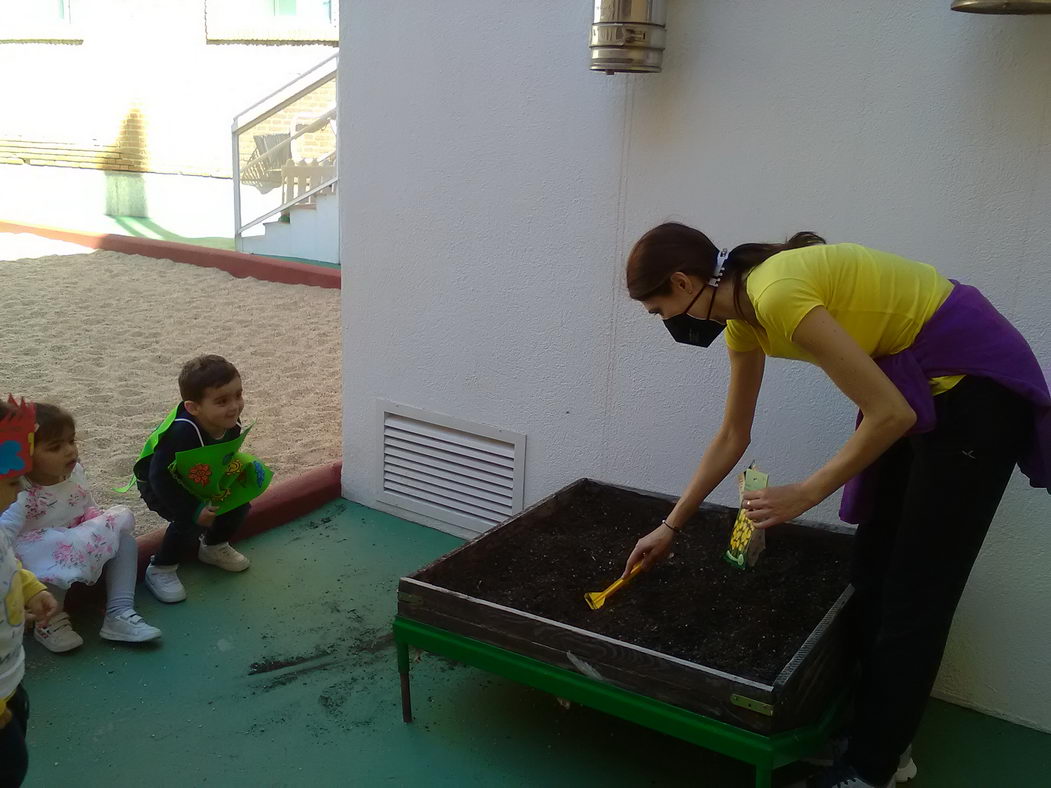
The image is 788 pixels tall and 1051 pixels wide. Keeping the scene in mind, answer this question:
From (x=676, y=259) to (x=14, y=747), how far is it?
5.46 ft

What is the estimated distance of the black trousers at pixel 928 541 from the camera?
210cm

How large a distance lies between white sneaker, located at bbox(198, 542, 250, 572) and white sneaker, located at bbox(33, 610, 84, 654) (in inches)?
24.6

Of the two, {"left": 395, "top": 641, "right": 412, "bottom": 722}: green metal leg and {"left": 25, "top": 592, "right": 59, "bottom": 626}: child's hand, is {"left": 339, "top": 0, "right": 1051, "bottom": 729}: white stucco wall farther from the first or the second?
{"left": 25, "top": 592, "right": 59, "bottom": 626}: child's hand

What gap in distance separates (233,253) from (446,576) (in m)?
7.10

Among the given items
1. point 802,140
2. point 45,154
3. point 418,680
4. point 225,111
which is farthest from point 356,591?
point 45,154

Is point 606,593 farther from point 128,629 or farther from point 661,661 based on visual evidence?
point 128,629

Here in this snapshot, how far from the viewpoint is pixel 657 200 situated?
3158 millimetres

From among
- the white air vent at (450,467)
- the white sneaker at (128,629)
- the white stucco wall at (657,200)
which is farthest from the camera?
the white air vent at (450,467)

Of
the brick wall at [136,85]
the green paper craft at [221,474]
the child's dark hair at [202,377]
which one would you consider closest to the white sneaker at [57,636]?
the green paper craft at [221,474]

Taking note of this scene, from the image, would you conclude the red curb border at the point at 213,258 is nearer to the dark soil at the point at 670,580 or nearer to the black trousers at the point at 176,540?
the black trousers at the point at 176,540

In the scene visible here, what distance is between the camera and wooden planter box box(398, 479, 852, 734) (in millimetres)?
2139

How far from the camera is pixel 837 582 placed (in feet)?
9.13

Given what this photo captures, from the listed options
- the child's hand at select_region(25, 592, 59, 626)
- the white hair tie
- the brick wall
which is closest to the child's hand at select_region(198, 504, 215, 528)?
the child's hand at select_region(25, 592, 59, 626)

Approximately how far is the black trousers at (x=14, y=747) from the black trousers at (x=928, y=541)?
6.06ft
